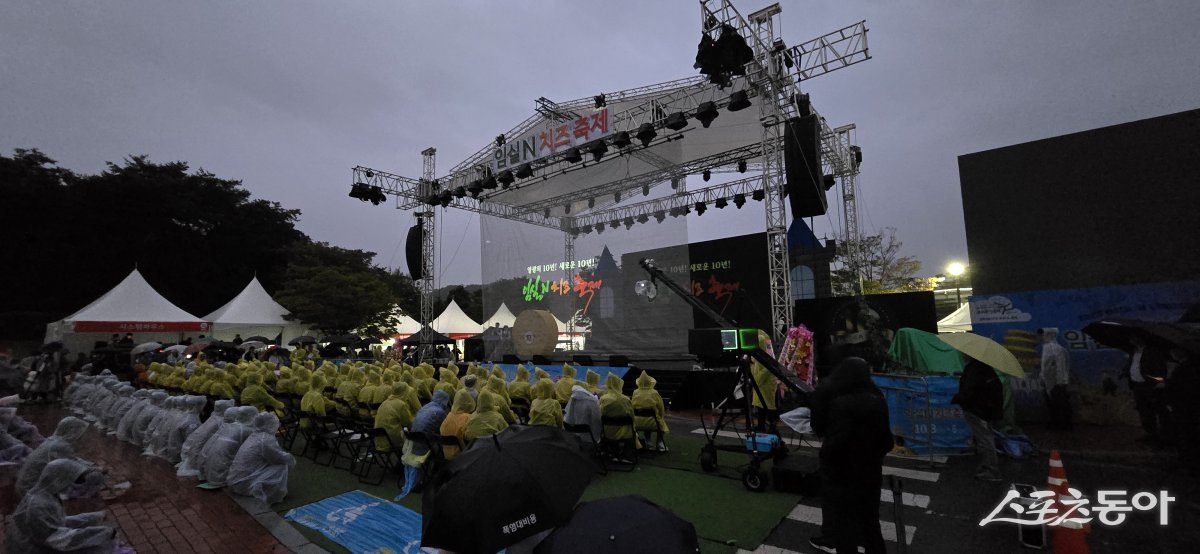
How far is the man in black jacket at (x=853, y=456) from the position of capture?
279 cm

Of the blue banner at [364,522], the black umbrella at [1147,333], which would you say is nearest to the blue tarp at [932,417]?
the black umbrella at [1147,333]

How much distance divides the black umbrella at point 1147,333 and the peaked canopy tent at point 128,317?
2398 cm

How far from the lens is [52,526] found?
119 inches

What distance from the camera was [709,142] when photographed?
13352mm

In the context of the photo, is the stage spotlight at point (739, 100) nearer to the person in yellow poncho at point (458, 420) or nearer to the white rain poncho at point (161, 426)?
the person in yellow poncho at point (458, 420)

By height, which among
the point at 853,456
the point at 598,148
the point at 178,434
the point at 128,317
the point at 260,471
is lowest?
the point at 260,471

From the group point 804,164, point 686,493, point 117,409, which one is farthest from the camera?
point 804,164

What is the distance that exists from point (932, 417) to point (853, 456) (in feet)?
13.4

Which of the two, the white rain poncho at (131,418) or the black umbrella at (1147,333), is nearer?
the black umbrella at (1147,333)

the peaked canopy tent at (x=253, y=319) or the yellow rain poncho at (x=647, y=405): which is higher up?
the peaked canopy tent at (x=253, y=319)

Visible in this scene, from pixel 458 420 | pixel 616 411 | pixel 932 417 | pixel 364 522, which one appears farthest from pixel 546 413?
pixel 932 417

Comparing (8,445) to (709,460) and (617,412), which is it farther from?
(709,460)

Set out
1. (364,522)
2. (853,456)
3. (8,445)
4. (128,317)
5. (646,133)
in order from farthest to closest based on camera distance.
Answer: (128,317) < (646,133) < (8,445) < (364,522) < (853,456)

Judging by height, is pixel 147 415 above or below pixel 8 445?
above
